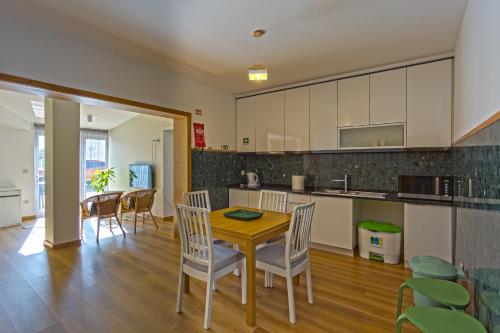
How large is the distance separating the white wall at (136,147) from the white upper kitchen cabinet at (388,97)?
3.92m

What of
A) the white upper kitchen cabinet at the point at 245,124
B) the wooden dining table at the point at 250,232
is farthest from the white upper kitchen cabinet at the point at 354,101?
the wooden dining table at the point at 250,232

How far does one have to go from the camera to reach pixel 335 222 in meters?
3.39

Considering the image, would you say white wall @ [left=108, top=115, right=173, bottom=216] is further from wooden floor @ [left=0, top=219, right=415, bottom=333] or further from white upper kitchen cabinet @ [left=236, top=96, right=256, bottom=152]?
wooden floor @ [left=0, top=219, right=415, bottom=333]

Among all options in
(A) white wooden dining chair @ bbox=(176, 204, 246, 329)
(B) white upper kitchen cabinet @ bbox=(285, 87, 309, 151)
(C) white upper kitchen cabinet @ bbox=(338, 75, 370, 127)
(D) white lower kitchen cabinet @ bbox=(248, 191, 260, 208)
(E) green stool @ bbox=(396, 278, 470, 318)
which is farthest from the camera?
(D) white lower kitchen cabinet @ bbox=(248, 191, 260, 208)

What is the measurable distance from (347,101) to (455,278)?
244 cm

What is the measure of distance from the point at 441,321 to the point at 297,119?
125 inches

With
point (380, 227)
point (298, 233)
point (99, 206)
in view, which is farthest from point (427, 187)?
point (99, 206)

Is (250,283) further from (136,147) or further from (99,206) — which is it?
(136,147)

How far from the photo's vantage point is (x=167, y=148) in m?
5.57

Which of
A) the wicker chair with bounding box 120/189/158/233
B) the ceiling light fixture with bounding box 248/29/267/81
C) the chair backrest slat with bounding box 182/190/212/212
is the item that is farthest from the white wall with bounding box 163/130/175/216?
the ceiling light fixture with bounding box 248/29/267/81

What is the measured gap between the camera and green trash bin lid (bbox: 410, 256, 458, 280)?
1816 mm

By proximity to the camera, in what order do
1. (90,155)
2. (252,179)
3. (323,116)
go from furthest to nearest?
(90,155), (252,179), (323,116)

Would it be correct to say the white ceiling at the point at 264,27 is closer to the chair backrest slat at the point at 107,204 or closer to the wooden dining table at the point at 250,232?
the wooden dining table at the point at 250,232

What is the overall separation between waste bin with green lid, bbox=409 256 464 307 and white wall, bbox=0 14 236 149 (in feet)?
10.7
